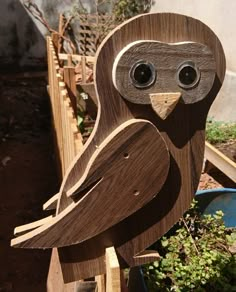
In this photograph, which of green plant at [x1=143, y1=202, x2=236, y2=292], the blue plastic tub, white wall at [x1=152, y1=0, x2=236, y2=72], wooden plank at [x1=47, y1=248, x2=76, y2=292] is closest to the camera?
wooden plank at [x1=47, y1=248, x2=76, y2=292]

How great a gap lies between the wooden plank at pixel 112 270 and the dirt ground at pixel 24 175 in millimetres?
2327

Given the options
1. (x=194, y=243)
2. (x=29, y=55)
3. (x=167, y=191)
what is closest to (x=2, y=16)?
(x=29, y=55)

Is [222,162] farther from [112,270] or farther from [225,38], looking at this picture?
[112,270]

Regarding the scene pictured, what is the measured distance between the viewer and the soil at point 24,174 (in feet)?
12.2

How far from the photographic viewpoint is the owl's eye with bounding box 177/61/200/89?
4.17 feet

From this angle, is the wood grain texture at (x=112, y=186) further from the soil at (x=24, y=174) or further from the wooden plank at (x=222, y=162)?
the wooden plank at (x=222, y=162)

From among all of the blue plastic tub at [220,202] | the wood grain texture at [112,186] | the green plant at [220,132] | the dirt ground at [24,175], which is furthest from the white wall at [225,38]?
the wood grain texture at [112,186]

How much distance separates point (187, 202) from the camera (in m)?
1.44

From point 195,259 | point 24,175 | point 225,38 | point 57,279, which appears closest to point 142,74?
point 57,279

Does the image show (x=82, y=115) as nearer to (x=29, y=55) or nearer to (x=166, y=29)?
(x=166, y=29)

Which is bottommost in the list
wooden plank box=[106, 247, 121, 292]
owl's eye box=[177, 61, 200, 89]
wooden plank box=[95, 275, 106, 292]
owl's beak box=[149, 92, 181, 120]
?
wooden plank box=[95, 275, 106, 292]

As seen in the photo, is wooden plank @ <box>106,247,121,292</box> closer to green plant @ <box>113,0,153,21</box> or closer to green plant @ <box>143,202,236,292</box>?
green plant @ <box>143,202,236,292</box>

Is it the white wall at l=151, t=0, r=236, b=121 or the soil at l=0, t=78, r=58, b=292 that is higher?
the white wall at l=151, t=0, r=236, b=121

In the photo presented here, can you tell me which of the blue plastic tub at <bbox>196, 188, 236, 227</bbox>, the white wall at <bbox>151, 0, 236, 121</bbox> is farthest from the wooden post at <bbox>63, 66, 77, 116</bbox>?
the white wall at <bbox>151, 0, 236, 121</bbox>
